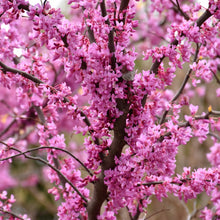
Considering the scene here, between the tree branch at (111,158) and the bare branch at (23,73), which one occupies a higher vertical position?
the bare branch at (23,73)

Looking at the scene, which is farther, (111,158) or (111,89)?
A: (111,158)

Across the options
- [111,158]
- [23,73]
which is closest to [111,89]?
[111,158]

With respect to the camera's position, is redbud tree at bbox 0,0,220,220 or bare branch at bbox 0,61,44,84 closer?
redbud tree at bbox 0,0,220,220

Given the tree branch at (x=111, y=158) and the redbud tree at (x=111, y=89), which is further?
the tree branch at (x=111, y=158)

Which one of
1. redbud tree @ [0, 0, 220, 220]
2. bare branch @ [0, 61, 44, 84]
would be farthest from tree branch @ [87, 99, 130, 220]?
bare branch @ [0, 61, 44, 84]

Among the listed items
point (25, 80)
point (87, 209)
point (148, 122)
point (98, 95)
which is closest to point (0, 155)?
point (25, 80)

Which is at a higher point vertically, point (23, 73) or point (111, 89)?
point (23, 73)

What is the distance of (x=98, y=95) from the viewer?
6.64 ft

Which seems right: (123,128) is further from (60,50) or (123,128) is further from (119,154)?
(60,50)

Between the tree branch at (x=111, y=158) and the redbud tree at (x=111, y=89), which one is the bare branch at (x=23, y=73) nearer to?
the redbud tree at (x=111, y=89)

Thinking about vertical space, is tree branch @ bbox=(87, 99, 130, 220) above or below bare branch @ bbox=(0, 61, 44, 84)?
below

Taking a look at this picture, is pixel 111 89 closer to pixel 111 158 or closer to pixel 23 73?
pixel 111 158

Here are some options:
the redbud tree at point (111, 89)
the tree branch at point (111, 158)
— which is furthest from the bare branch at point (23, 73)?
the tree branch at point (111, 158)

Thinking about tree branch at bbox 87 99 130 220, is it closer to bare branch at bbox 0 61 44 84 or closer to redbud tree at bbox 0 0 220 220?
redbud tree at bbox 0 0 220 220
